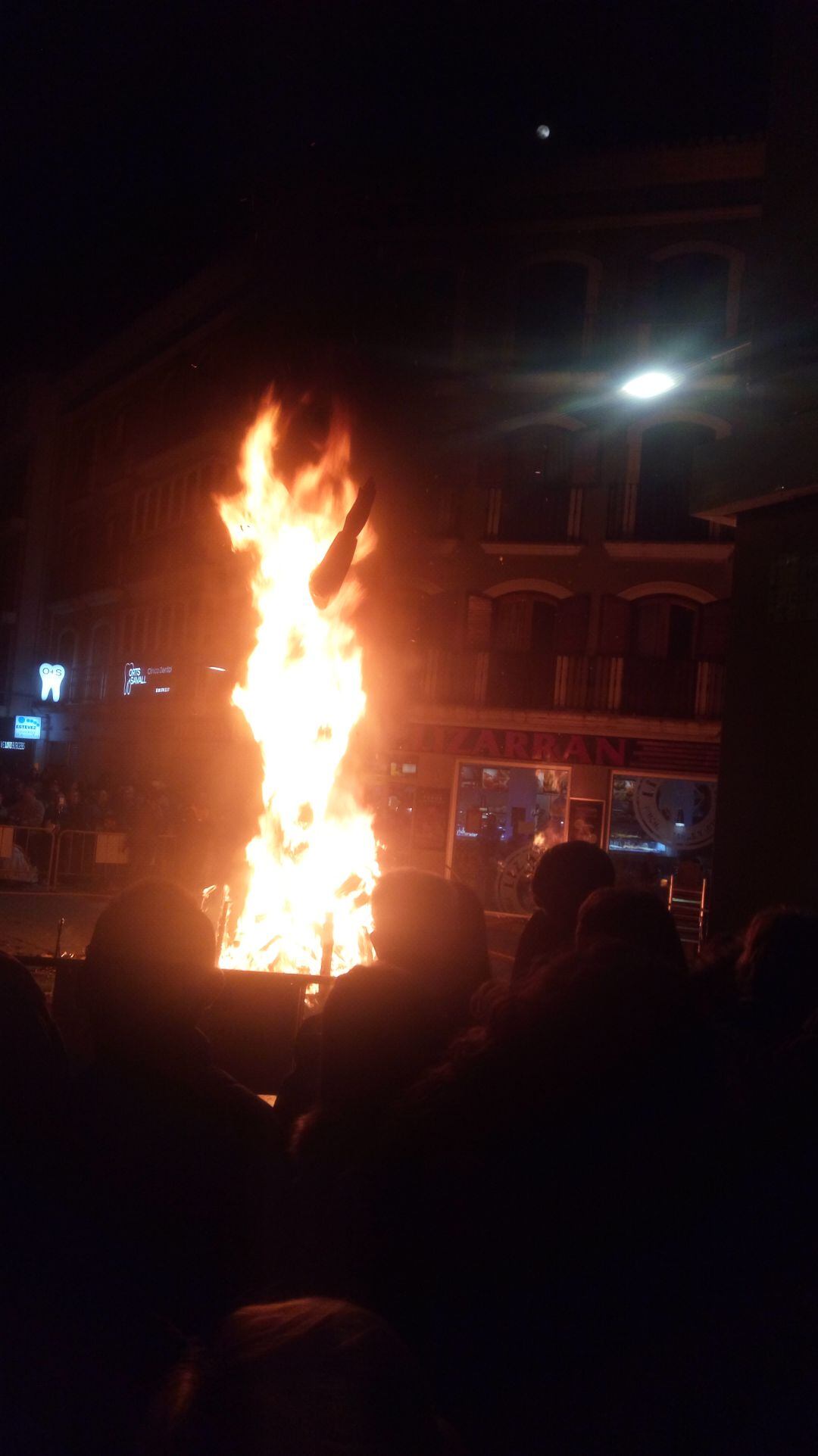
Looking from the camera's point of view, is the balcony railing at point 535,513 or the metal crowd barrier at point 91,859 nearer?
the metal crowd barrier at point 91,859

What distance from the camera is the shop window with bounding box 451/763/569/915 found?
68.0 ft

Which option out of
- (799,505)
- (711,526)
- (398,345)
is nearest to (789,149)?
(799,505)

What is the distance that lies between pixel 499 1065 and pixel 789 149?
610cm

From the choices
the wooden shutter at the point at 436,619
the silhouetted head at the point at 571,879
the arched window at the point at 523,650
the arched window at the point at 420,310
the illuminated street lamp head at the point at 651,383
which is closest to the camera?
the silhouetted head at the point at 571,879

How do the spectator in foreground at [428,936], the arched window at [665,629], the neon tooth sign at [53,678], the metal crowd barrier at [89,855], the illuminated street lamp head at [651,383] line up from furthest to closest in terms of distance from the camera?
1. the neon tooth sign at [53,678]
2. the arched window at [665,629]
3. the metal crowd barrier at [89,855]
4. the illuminated street lamp head at [651,383]
5. the spectator in foreground at [428,936]

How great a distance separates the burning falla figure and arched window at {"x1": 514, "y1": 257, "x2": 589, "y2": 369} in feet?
44.4

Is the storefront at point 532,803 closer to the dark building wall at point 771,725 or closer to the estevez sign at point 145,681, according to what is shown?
the estevez sign at point 145,681

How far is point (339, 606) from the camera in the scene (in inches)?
421

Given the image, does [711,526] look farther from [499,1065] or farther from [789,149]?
[499,1065]

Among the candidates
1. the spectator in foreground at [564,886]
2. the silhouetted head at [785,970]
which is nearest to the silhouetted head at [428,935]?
the silhouetted head at [785,970]

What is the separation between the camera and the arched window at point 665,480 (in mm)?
21156

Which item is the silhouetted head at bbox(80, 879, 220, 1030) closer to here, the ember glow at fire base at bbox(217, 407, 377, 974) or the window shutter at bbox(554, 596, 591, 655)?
the ember glow at fire base at bbox(217, 407, 377, 974)

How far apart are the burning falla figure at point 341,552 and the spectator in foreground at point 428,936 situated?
6383 millimetres

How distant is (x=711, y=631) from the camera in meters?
20.5
